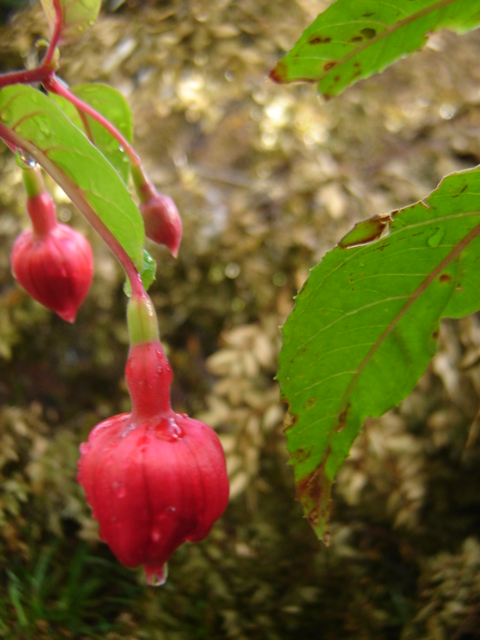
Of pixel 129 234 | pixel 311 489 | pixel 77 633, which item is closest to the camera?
pixel 129 234

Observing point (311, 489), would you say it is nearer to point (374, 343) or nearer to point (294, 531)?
point (374, 343)

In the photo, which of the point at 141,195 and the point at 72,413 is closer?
the point at 141,195

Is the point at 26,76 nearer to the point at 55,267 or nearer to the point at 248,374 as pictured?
the point at 55,267

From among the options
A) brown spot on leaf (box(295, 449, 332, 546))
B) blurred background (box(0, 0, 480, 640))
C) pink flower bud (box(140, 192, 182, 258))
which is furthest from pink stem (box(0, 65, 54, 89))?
blurred background (box(0, 0, 480, 640))

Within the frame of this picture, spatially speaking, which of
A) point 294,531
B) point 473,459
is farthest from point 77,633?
point 473,459

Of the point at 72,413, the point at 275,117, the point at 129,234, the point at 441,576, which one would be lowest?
the point at 441,576

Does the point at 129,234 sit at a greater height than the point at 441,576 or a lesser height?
greater

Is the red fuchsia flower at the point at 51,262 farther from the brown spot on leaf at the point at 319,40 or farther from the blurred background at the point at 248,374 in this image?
the blurred background at the point at 248,374
